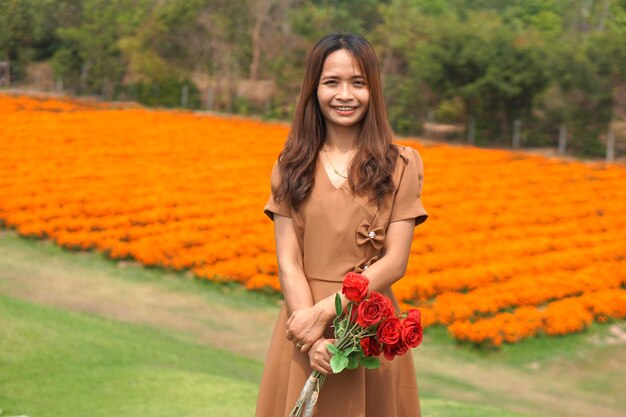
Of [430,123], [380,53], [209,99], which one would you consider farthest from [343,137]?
[380,53]

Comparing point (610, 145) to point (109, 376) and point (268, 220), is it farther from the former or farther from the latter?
point (109, 376)

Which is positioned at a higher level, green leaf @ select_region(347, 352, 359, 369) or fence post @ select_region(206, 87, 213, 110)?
green leaf @ select_region(347, 352, 359, 369)

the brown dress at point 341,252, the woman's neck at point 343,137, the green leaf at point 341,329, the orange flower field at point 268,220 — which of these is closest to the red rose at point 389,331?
the green leaf at point 341,329

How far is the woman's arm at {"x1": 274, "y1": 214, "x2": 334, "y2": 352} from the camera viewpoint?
3.15 metres

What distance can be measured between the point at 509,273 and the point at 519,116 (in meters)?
14.1

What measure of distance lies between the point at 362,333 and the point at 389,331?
9 cm

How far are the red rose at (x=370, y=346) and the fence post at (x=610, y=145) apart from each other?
18.8 meters

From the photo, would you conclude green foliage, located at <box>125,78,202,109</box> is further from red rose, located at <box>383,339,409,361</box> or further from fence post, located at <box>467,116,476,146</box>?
red rose, located at <box>383,339,409,361</box>

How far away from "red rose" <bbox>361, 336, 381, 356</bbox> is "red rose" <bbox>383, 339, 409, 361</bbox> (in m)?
0.03

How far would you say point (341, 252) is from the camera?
3.30 meters

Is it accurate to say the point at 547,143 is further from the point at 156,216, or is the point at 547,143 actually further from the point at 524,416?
the point at 524,416

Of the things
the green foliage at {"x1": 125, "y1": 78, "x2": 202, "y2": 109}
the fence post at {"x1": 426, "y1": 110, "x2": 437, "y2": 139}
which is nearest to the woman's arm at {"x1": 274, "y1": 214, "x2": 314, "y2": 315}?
the fence post at {"x1": 426, "y1": 110, "x2": 437, "y2": 139}

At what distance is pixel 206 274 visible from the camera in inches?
411

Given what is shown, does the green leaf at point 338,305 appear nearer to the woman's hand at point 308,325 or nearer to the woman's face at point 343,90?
the woman's hand at point 308,325
